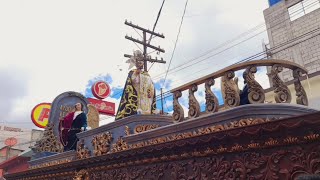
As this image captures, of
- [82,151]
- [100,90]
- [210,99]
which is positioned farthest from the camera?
[100,90]

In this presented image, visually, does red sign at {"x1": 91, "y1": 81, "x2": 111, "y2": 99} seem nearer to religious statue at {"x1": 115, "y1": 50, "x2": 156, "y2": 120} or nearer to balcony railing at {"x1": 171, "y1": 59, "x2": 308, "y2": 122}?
religious statue at {"x1": 115, "y1": 50, "x2": 156, "y2": 120}

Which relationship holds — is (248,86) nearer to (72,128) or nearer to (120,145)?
(120,145)

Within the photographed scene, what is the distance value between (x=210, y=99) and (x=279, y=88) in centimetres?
116

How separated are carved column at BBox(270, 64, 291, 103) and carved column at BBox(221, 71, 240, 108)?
61 cm

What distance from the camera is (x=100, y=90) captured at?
23.5 meters

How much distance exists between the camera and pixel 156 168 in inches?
237

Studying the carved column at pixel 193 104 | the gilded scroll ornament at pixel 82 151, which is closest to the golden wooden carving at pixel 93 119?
the gilded scroll ornament at pixel 82 151

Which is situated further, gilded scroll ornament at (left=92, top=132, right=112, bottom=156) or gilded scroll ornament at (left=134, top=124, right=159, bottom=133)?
gilded scroll ornament at (left=92, top=132, right=112, bottom=156)

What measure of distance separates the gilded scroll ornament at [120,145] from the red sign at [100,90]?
16.3 metres

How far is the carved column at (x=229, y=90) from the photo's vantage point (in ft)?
16.3

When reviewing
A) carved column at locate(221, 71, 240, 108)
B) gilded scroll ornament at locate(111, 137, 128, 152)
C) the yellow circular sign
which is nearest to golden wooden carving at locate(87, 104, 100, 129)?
gilded scroll ornament at locate(111, 137, 128, 152)

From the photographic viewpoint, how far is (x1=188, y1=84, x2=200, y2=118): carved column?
5637mm

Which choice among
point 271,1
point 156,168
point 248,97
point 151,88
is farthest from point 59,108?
point 271,1

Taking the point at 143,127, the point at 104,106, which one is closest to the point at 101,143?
the point at 143,127
